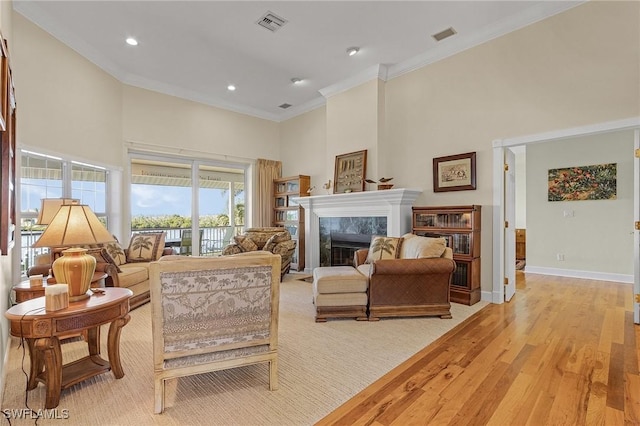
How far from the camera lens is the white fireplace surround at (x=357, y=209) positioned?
4691 millimetres

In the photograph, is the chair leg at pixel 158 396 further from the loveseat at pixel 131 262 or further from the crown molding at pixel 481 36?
the crown molding at pixel 481 36

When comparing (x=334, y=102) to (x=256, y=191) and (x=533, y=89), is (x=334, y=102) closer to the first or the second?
(x=256, y=191)

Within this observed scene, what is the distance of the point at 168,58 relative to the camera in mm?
4723

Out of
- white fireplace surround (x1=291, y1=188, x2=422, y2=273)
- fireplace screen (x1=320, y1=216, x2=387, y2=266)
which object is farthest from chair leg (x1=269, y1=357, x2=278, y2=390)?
fireplace screen (x1=320, y1=216, x2=387, y2=266)

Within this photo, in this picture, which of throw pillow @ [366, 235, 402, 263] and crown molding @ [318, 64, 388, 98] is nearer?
throw pillow @ [366, 235, 402, 263]

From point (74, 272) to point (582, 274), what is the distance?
7500mm

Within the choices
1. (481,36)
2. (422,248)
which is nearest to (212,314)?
(422,248)

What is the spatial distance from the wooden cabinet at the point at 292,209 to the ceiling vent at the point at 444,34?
3.48 meters

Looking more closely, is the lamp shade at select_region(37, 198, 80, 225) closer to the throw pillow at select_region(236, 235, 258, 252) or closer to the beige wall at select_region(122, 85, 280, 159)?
the beige wall at select_region(122, 85, 280, 159)

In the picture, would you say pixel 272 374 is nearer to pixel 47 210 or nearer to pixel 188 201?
pixel 47 210

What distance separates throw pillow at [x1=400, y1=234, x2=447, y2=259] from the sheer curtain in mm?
3785

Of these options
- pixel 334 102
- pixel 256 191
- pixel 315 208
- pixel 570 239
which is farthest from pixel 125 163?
pixel 570 239

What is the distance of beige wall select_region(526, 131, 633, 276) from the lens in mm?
5285

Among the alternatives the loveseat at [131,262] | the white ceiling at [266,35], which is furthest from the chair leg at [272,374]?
the white ceiling at [266,35]
